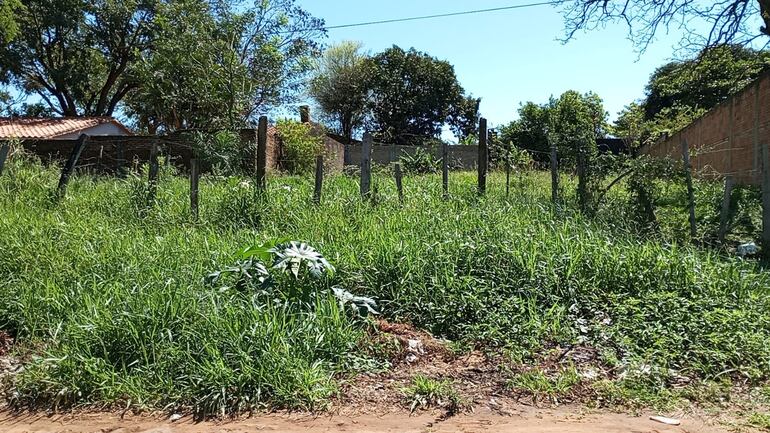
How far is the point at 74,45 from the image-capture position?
23.9m

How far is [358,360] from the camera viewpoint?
3.68 metres

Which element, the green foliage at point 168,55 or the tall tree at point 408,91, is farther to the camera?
the tall tree at point 408,91

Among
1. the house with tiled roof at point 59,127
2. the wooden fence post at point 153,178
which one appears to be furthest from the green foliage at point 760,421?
the house with tiled roof at point 59,127

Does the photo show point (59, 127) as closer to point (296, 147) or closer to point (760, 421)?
point (296, 147)

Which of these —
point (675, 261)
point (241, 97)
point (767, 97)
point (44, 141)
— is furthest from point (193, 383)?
point (241, 97)

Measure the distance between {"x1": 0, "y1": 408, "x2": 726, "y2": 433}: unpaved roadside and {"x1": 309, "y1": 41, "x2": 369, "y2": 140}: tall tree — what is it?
111 ft

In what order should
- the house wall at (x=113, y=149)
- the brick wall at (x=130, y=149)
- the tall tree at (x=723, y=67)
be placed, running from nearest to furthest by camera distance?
the brick wall at (x=130, y=149), the house wall at (x=113, y=149), the tall tree at (x=723, y=67)

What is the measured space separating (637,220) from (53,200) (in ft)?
25.5

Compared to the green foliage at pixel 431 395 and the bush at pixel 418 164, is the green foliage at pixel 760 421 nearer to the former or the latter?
the green foliage at pixel 431 395

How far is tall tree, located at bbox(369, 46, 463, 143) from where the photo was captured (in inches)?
1411

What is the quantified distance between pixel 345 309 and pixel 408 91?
109ft

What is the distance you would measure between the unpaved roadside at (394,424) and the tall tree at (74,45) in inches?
904

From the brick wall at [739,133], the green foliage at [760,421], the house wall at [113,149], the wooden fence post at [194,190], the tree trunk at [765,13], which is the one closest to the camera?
the green foliage at [760,421]

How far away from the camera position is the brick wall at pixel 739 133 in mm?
9820
